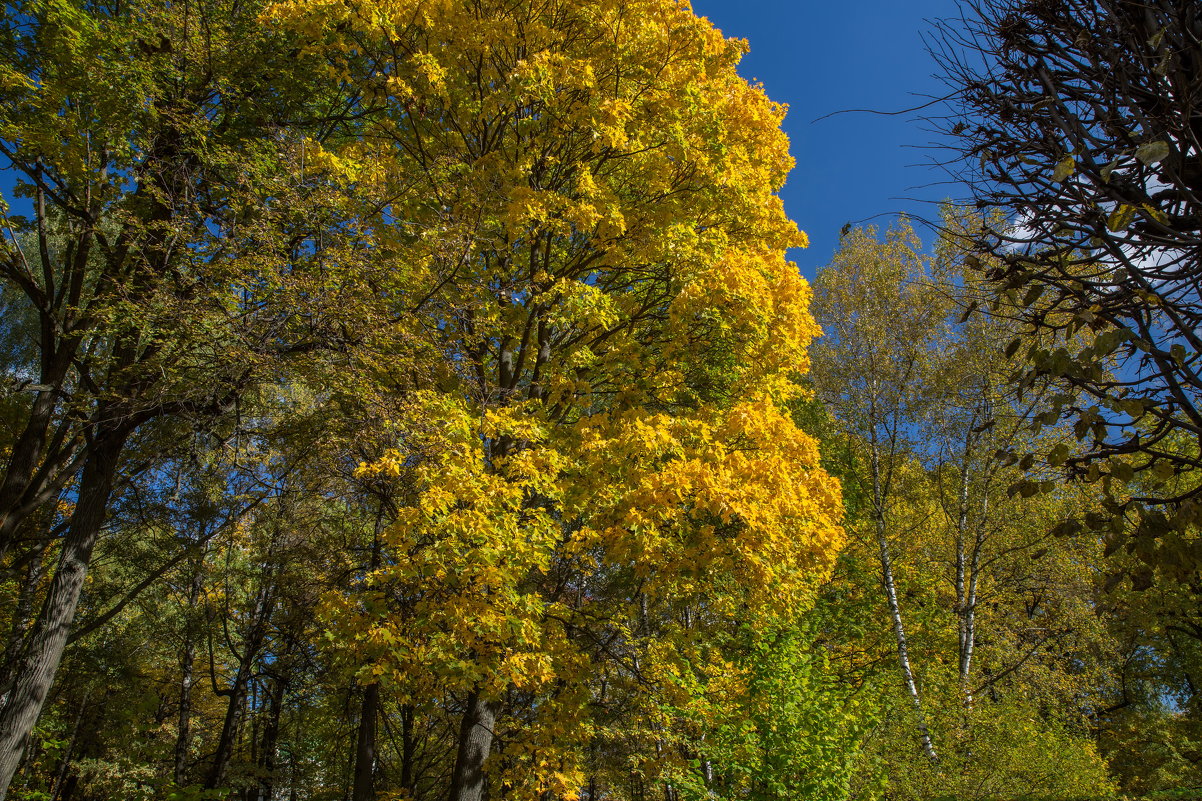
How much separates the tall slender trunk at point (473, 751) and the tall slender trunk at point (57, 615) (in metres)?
4.27

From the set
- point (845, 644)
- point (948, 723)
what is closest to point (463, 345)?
point (948, 723)

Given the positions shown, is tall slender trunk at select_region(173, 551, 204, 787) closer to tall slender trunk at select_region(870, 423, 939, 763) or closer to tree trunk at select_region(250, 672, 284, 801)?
tree trunk at select_region(250, 672, 284, 801)

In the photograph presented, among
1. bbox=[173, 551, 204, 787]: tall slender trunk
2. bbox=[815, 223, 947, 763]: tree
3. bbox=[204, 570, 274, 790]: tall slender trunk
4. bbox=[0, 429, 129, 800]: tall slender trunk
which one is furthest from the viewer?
bbox=[815, 223, 947, 763]: tree

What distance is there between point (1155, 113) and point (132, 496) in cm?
1200

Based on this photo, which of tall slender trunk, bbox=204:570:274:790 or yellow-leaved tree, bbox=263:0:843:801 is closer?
yellow-leaved tree, bbox=263:0:843:801

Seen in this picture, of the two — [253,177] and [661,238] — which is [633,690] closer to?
[661,238]

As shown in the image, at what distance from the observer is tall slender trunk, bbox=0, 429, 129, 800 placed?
21.4 feet

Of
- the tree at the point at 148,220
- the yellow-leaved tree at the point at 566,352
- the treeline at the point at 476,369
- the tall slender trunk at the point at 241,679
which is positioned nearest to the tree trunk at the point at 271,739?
the tall slender trunk at the point at 241,679

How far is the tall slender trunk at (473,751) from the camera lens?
23.2ft

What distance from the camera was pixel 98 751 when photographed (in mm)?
15094

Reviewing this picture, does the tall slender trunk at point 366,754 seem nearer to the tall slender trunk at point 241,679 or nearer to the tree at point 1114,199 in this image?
the tall slender trunk at point 241,679

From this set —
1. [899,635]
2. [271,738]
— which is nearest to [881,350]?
[899,635]

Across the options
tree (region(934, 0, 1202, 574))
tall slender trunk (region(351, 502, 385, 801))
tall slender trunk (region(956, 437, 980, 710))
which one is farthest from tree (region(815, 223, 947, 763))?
tree (region(934, 0, 1202, 574))

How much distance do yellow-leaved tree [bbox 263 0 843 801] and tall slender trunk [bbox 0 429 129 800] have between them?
2.98 metres
